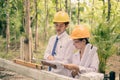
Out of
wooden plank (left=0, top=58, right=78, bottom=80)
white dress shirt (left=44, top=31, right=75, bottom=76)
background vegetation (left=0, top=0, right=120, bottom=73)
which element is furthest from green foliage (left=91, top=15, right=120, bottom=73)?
wooden plank (left=0, top=58, right=78, bottom=80)

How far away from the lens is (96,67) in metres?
2.46

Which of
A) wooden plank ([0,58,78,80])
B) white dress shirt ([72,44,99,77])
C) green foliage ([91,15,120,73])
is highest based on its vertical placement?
white dress shirt ([72,44,99,77])

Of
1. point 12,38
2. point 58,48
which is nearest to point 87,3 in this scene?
point 12,38

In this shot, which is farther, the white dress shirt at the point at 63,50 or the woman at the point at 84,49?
the white dress shirt at the point at 63,50

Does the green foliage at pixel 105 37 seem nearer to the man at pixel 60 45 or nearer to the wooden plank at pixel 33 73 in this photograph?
the man at pixel 60 45

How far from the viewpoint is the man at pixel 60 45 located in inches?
113

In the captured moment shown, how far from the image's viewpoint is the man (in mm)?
2882

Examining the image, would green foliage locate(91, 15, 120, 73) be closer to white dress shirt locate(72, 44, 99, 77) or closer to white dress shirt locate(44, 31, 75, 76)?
white dress shirt locate(44, 31, 75, 76)

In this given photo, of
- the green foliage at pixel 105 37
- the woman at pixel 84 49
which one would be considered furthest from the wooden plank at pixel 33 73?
the green foliage at pixel 105 37

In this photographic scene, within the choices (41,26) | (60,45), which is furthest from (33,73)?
(41,26)

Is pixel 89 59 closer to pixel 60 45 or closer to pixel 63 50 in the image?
pixel 63 50

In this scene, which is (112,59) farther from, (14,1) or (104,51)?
(14,1)

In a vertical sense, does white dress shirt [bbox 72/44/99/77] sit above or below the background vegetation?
above

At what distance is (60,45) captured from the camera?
10.0 feet
